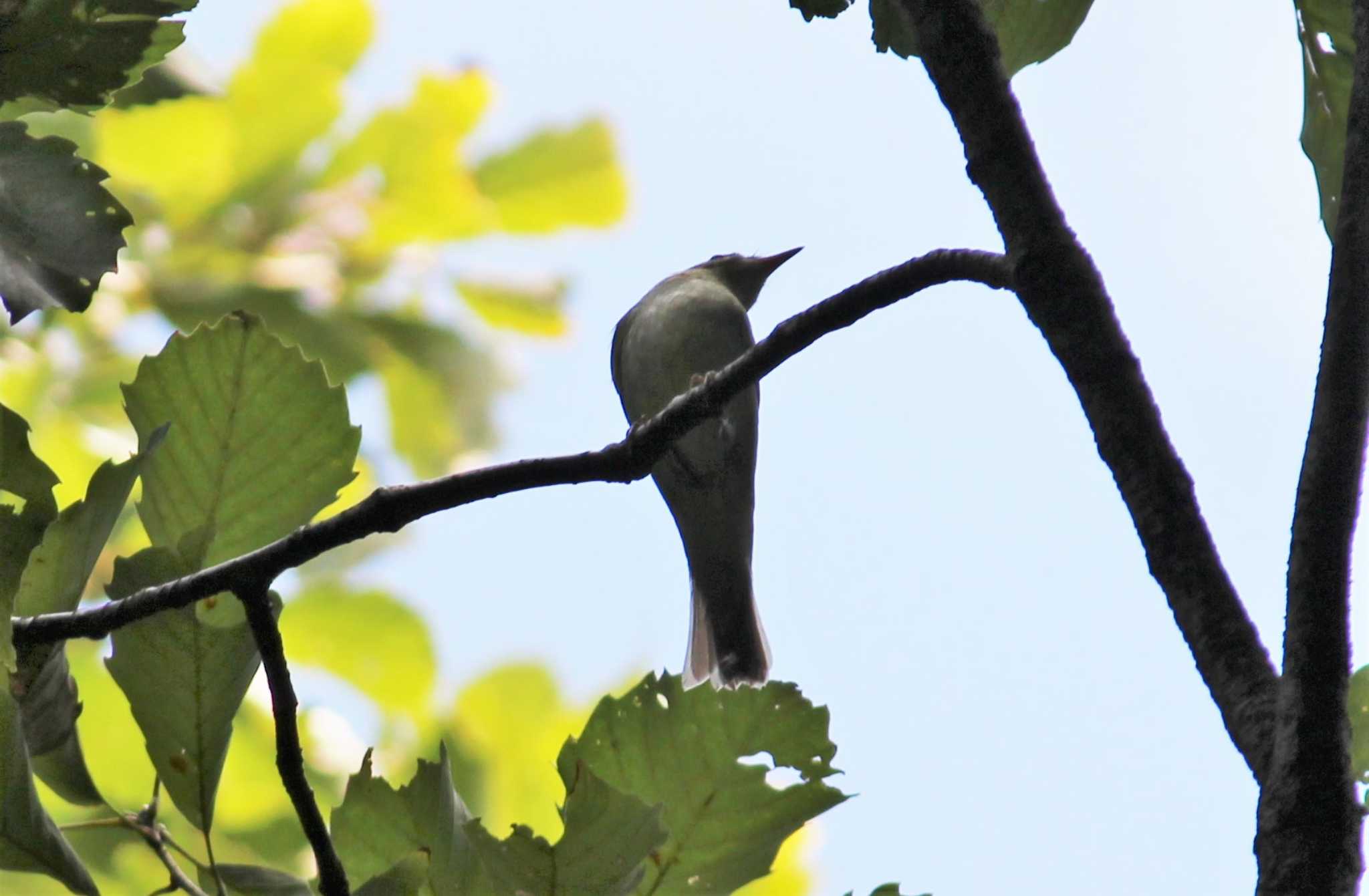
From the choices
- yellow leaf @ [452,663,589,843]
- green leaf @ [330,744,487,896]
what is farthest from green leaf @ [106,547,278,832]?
yellow leaf @ [452,663,589,843]

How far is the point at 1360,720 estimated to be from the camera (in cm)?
106

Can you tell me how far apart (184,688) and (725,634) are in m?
2.62

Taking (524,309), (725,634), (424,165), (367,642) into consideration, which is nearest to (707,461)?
(725,634)

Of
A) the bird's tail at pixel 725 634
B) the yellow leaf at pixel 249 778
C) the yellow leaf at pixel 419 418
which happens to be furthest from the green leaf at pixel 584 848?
the bird's tail at pixel 725 634

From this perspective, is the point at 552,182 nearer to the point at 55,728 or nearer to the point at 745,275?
the point at 55,728

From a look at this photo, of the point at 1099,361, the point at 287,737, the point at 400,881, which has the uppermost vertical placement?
the point at 1099,361

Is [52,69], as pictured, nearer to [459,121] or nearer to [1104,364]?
[1104,364]

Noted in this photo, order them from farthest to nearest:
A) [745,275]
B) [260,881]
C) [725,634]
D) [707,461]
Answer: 1. [745,275]
2. [707,461]
3. [725,634]
4. [260,881]

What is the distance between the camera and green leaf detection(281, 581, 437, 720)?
6.93 ft

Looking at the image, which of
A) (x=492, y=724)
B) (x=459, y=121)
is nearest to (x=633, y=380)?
(x=459, y=121)

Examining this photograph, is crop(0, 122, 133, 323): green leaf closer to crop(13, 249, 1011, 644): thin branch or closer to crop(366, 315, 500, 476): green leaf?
crop(13, 249, 1011, 644): thin branch

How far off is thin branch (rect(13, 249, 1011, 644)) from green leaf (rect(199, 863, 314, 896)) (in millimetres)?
235

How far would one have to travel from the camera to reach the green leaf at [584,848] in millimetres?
1143

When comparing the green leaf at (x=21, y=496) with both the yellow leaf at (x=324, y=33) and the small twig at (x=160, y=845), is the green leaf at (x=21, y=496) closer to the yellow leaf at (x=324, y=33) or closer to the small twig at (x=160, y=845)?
the small twig at (x=160, y=845)
